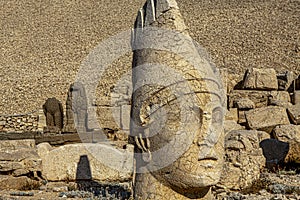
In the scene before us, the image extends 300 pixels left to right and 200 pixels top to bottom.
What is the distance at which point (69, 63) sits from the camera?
135ft

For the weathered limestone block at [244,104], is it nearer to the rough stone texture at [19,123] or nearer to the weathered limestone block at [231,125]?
the weathered limestone block at [231,125]

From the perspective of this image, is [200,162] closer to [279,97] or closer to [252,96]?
[279,97]

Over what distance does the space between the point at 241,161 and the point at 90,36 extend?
38.2m

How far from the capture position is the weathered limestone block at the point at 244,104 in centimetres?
1432

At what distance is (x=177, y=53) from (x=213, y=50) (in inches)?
1322

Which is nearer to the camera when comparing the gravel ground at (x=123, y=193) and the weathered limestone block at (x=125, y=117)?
the gravel ground at (x=123, y=193)

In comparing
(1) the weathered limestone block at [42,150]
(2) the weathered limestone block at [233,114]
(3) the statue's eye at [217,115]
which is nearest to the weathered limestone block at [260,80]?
(2) the weathered limestone block at [233,114]

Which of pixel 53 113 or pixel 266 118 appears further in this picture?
pixel 53 113

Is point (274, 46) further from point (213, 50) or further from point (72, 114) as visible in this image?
point (72, 114)

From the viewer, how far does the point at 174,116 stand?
239 inches

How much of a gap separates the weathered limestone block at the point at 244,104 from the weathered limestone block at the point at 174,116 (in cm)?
810

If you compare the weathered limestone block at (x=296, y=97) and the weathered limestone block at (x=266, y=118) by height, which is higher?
the weathered limestone block at (x=296, y=97)

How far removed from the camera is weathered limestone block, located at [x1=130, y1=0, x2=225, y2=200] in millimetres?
5992

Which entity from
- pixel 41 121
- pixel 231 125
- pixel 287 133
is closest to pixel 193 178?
pixel 287 133
